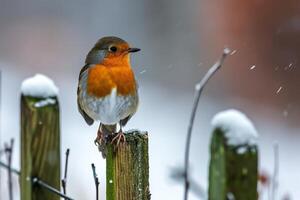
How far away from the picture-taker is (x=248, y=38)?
8.08m

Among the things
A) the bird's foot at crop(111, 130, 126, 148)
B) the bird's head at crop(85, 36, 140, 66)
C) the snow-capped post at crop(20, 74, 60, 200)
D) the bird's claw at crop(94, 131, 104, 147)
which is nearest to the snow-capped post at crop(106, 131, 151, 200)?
the bird's foot at crop(111, 130, 126, 148)

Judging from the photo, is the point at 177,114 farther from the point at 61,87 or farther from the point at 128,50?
the point at 128,50

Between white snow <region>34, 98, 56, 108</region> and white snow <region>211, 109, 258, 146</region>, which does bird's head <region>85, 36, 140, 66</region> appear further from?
white snow <region>211, 109, 258, 146</region>

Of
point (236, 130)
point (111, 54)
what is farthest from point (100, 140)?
point (236, 130)

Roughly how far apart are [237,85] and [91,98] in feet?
18.7

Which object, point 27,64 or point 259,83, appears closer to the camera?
point 259,83

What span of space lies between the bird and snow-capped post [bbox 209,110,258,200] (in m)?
0.73

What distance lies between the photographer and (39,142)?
157cm

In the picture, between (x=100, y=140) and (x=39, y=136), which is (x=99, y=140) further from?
(x=39, y=136)

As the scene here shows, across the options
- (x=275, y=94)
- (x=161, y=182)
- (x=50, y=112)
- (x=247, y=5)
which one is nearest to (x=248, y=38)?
(x=247, y=5)

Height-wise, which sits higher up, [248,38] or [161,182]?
[248,38]

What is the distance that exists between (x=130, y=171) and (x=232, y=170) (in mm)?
428

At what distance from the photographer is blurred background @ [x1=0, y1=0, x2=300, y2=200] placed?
5.77 meters

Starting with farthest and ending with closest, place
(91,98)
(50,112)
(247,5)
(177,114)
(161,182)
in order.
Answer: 1. (247,5)
2. (177,114)
3. (161,182)
4. (91,98)
5. (50,112)
